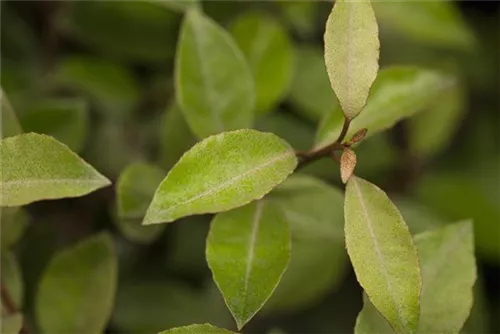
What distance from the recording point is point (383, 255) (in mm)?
609

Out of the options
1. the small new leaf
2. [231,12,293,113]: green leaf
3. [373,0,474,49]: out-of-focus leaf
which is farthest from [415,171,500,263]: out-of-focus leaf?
the small new leaf

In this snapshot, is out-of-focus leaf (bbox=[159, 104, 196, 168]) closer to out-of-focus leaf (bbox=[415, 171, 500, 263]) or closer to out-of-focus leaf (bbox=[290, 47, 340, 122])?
out-of-focus leaf (bbox=[290, 47, 340, 122])

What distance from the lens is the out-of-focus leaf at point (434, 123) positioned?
1.12 metres

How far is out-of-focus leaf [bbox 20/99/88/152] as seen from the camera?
33.4 inches

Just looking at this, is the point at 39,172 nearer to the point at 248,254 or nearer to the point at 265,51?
the point at 248,254

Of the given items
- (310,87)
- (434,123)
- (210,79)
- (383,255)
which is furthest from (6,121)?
(434,123)

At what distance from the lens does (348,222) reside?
0.62 m

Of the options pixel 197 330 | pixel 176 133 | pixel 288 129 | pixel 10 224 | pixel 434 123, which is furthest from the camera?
pixel 434 123

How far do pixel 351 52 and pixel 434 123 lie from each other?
525 mm

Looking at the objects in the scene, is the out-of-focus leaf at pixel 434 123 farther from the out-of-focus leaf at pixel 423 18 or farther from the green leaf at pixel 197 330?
the green leaf at pixel 197 330

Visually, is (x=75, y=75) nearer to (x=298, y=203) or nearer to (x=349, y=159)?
(x=298, y=203)

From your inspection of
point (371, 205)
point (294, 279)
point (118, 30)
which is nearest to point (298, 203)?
point (294, 279)

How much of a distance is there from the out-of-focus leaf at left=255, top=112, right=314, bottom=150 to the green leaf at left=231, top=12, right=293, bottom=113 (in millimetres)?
67

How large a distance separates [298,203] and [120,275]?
251 mm
